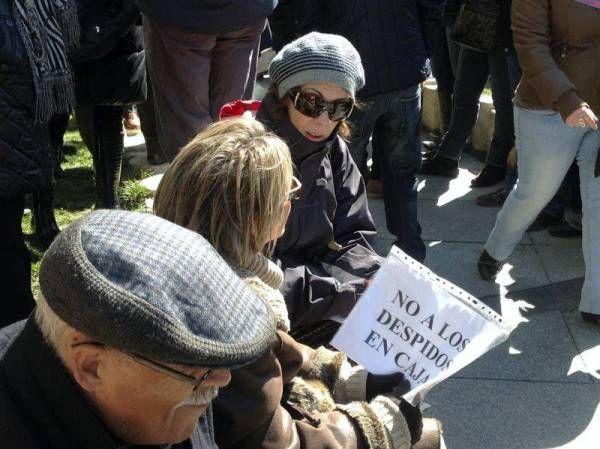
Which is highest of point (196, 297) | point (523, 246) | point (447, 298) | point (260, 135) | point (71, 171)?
point (196, 297)

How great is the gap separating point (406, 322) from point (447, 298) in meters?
0.12

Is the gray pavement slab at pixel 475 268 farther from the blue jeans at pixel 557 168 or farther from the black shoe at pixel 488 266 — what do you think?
the blue jeans at pixel 557 168

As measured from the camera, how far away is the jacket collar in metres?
2.88

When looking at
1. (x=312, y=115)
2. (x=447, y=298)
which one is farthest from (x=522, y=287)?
(x=447, y=298)

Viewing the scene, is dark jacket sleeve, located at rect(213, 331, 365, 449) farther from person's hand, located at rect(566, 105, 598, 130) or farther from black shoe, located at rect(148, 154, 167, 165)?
black shoe, located at rect(148, 154, 167, 165)

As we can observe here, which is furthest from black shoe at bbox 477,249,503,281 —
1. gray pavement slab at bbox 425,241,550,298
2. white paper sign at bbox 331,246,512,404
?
white paper sign at bbox 331,246,512,404

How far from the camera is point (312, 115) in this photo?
9.48 feet

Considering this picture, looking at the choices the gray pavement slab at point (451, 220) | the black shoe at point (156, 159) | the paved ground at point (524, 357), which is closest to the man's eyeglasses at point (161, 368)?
the paved ground at point (524, 357)

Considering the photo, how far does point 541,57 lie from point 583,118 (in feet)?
1.03

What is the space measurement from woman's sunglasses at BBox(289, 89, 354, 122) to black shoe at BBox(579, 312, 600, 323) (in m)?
1.69

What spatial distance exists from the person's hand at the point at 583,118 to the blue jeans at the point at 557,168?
22 centimetres

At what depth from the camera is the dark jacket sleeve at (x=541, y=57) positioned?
11.6 ft

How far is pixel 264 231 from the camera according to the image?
2.09 m

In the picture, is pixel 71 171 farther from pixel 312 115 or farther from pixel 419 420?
pixel 419 420
